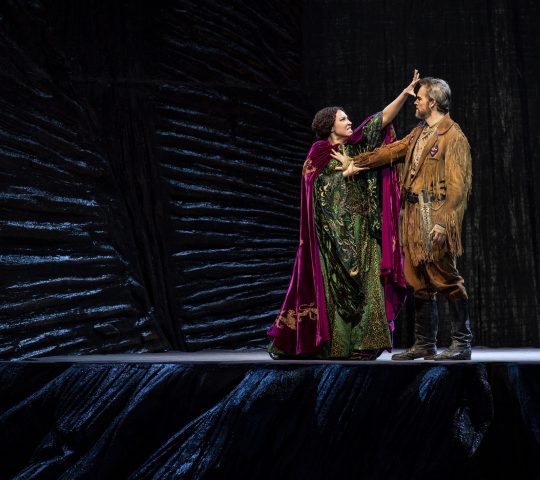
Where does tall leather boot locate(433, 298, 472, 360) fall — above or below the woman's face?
below

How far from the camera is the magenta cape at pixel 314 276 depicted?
349 centimetres

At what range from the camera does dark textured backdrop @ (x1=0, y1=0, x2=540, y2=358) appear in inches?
175

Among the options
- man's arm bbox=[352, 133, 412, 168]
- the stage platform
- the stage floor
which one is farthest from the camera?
man's arm bbox=[352, 133, 412, 168]

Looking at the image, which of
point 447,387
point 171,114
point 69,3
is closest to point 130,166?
point 171,114

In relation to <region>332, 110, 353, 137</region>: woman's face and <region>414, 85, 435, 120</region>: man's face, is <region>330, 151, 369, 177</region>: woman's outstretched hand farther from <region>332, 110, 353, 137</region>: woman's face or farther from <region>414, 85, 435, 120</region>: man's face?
<region>414, 85, 435, 120</region>: man's face

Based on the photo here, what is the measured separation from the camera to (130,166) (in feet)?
15.5

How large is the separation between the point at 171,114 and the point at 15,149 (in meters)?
0.90

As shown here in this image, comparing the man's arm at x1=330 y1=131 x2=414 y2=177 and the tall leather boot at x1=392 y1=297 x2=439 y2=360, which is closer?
the tall leather boot at x1=392 y1=297 x2=439 y2=360

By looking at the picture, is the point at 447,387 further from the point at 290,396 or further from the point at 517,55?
the point at 517,55

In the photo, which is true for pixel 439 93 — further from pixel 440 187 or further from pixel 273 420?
pixel 273 420

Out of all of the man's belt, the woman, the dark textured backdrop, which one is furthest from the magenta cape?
the dark textured backdrop

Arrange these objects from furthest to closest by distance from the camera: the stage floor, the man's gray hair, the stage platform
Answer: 1. the man's gray hair
2. the stage floor
3. the stage platform

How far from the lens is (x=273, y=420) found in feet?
9.45

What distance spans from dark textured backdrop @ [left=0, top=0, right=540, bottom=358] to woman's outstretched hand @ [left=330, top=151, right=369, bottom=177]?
114 cm
